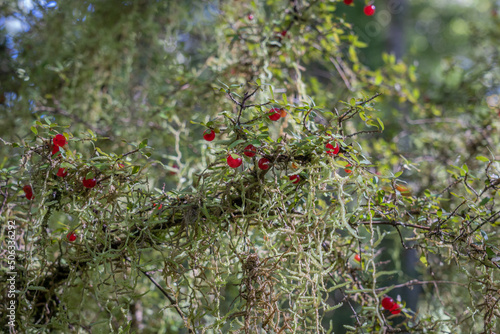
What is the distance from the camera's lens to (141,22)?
1.68 metres

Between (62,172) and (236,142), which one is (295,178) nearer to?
(236,142)

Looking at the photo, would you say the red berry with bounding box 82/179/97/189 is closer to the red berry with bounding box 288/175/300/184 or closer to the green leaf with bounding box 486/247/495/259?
the red berry with bounding box 288/175/300/184

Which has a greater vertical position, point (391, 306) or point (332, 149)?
point (332, 149)

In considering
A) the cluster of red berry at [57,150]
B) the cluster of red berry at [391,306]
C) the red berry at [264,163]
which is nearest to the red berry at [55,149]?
the cluster of red berry at [57,150]

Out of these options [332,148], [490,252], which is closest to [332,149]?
[332,148]

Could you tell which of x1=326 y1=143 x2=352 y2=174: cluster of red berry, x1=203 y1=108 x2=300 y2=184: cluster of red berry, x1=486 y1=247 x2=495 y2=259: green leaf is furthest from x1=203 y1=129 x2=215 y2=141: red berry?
x1=486 y1=247 x2=495 y2=259: green leaf

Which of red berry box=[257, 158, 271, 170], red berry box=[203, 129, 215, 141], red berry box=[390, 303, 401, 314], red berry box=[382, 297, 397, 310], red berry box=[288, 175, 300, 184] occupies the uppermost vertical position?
red berry box=[203, 129, 215, 141]

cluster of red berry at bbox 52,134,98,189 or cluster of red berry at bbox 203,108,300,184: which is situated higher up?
cluster of red berry at bbox 52,134,98,189

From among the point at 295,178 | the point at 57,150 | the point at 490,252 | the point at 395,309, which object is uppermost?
the point at 57,150

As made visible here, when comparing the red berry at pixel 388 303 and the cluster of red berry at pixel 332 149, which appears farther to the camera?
the red berry at pixel 388 303

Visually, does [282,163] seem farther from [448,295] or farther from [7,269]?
[448,295]

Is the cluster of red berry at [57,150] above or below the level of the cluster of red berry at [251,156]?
above

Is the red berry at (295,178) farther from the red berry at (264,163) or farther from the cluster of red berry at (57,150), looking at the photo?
the cluster of red berry at (57,150)

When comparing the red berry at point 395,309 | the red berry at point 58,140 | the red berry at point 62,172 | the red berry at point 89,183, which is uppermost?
the red berry at point 58,140
